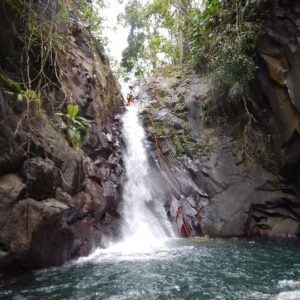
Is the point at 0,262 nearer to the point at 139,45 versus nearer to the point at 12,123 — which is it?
the point at 12,123

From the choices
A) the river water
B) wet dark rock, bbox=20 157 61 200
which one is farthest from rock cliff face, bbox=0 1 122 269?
the river water

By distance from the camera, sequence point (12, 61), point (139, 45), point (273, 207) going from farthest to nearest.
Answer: point (139, 45)
point (273, 207)
point (12, 61)

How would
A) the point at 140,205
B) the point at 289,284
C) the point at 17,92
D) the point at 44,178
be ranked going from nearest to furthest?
the point at 289,284, the point at 44,178, the point at 17,92, the point at 140,205

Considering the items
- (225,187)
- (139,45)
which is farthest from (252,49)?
(139,45)

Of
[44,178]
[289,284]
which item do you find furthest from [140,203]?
[289,284]

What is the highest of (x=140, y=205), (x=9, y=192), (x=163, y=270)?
(x=140, y=205)

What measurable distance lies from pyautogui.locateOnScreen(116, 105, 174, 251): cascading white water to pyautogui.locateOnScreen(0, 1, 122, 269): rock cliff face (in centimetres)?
63

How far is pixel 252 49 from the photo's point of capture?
11305 mm

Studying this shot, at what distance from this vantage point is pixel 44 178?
6664mm

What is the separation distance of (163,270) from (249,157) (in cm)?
645

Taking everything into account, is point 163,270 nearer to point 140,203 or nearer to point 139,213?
point 139,213

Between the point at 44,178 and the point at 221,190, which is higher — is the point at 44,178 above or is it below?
below

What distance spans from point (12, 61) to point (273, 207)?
8.64m

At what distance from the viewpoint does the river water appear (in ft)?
17.2
